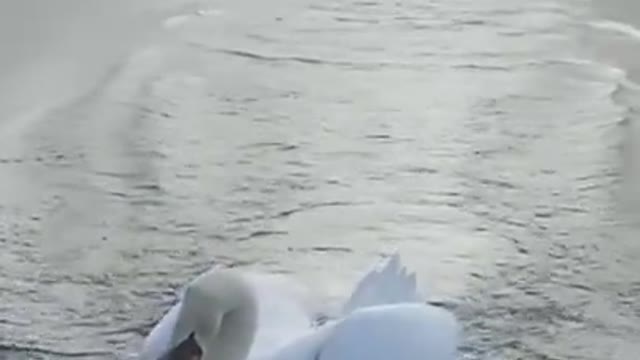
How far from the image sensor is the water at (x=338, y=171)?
1545 millimetres

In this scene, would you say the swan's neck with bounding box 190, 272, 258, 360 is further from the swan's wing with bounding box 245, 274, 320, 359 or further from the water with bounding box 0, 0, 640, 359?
the water with bounding box 0, 0, 640, 359

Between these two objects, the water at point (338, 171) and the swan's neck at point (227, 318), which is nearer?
the swan's neck at point (227, 318)

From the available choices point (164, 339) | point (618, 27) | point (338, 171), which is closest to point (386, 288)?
point (164, 339)

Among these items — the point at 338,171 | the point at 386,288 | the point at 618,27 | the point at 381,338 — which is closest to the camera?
the point at 381,338

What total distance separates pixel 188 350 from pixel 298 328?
12 centimetres

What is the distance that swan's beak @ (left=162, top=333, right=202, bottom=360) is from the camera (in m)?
A: 1.25

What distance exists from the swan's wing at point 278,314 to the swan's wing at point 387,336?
0.09 m

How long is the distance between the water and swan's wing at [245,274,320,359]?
0.21 feet

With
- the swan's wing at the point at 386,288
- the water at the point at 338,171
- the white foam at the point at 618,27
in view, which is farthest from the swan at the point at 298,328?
the white foam at the point at 618,27

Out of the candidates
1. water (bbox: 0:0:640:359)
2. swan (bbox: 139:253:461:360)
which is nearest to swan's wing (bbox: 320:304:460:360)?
swan (bbox: 139:253:461:360)

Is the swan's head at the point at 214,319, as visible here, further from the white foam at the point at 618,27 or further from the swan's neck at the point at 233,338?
the white foam at the point at 618,27

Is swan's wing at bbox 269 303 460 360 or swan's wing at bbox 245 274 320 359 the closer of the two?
swan's wing at bbox 269 303 460 360

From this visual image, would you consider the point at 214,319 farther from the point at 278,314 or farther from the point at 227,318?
the point at 278,314

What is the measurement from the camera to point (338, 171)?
1822mm
